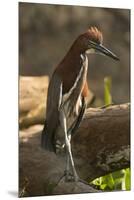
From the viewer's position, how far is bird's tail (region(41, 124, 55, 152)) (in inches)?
118

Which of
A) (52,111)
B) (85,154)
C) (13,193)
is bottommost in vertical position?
(13,193)

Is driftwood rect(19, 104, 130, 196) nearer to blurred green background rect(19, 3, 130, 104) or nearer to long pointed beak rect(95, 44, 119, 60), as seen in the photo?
blurred green background rect(19, 3, 130, 104)

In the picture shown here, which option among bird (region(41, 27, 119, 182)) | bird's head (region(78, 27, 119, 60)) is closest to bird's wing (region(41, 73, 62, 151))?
bird (region(41, 27, 119, 182))

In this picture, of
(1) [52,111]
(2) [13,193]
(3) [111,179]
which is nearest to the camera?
(2) [13,193]

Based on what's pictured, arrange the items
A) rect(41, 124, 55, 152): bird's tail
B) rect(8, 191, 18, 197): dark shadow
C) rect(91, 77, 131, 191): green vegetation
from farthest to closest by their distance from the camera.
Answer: rect(91, 77, 131, 191): green vegetation → rect(41, 124, 55, 152): bird's tail → rect(8, 191, 18, 197): dark shadow

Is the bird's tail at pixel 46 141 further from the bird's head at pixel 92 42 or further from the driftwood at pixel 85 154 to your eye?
the bird's head at pixel 92 42

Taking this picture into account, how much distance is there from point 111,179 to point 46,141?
457 millimetres

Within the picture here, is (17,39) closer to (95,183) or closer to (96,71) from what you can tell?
(96,71)

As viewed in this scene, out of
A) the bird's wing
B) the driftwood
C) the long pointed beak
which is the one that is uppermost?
the long pointed beak

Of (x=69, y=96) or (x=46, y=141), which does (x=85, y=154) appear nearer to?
(x=46, y=141)

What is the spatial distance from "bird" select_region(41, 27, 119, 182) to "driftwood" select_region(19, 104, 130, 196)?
4 cm

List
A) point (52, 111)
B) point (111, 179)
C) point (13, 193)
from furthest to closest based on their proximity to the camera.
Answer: point (111, 179)
point (52, 111)
point (13, 193)

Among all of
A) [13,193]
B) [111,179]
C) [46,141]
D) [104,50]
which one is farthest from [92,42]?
[13,193]

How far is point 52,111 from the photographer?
2992 mm
